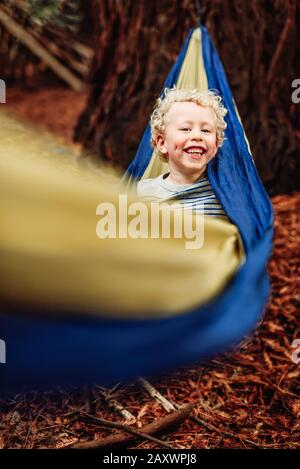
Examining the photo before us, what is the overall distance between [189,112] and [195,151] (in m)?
0.08

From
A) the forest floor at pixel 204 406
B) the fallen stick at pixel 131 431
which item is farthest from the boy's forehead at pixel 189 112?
the fallen stick at pixel 131 431

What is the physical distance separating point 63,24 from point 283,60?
39.5 inches

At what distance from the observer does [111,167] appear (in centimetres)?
192

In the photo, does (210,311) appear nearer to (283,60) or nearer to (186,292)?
(186,292)

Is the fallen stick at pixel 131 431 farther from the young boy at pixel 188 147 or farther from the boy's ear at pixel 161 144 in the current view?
the boy's ear at pixel 161 144

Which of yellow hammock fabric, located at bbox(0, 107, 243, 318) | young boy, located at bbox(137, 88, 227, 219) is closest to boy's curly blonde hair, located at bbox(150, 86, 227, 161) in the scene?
young boy, located at bbox(137, 88, 227, 219)

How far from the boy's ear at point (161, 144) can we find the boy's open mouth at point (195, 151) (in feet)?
0.23

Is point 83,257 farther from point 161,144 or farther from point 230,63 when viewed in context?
point 230,63

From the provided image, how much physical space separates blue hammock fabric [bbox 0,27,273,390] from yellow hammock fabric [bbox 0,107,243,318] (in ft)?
0.07

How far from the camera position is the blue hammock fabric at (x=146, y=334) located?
3.23ft

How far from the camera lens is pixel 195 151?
1188 millimetres

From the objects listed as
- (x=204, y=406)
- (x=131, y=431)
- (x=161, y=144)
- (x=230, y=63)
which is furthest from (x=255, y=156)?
(x=131, y=431)

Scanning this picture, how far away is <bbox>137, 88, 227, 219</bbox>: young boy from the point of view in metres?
1.18
